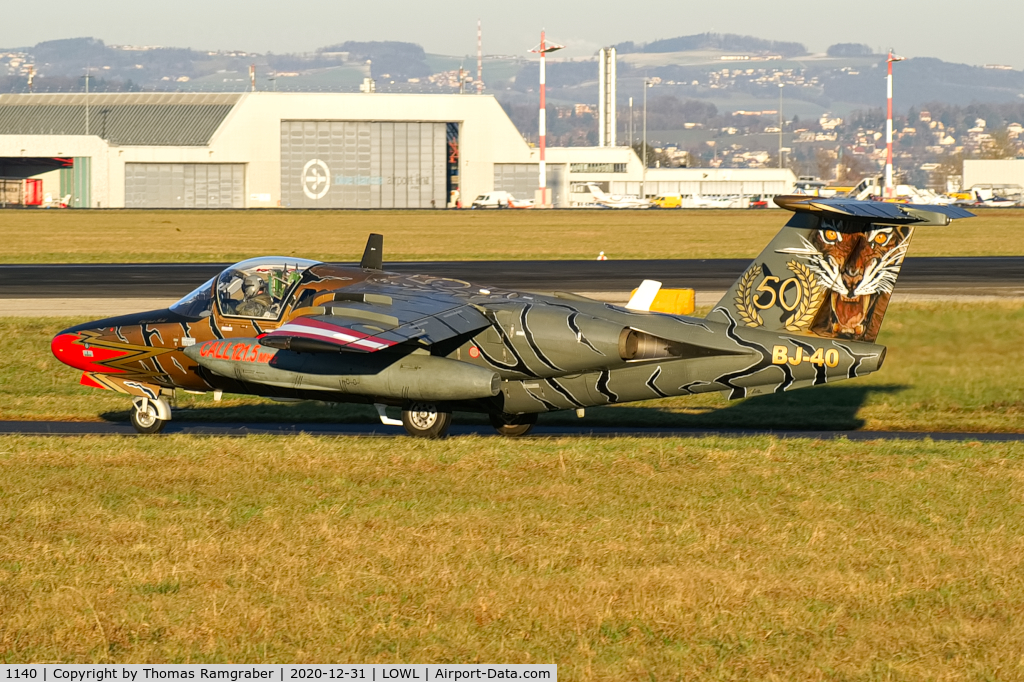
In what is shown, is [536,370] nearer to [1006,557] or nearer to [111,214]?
[1006,557]

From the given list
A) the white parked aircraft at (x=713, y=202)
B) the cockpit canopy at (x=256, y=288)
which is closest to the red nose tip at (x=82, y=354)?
the cockpit canopy at (x=256, y=288)

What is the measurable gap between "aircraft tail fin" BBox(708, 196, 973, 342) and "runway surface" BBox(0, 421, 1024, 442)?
10.0 feet

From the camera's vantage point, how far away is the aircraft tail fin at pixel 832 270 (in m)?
17.0

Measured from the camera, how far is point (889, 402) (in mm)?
22641

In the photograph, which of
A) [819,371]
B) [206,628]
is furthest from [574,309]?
[206,628]

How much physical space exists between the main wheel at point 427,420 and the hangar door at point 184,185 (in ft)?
398

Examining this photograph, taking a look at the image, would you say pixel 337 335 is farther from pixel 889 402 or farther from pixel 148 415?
pixel 889 402

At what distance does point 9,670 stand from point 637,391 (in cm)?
1126

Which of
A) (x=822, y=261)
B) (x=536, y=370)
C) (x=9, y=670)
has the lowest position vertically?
(x=9, y=670)

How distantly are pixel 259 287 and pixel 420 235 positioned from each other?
187ft

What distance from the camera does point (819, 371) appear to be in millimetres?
16984

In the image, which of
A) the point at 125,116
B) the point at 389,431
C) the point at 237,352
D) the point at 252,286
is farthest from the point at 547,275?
the point at 125,116

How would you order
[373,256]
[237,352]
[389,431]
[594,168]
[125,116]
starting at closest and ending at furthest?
[237,352]
[373,256]
[389,431]
[125,116]
[594,168]

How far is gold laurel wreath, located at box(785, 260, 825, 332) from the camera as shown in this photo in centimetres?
1734
